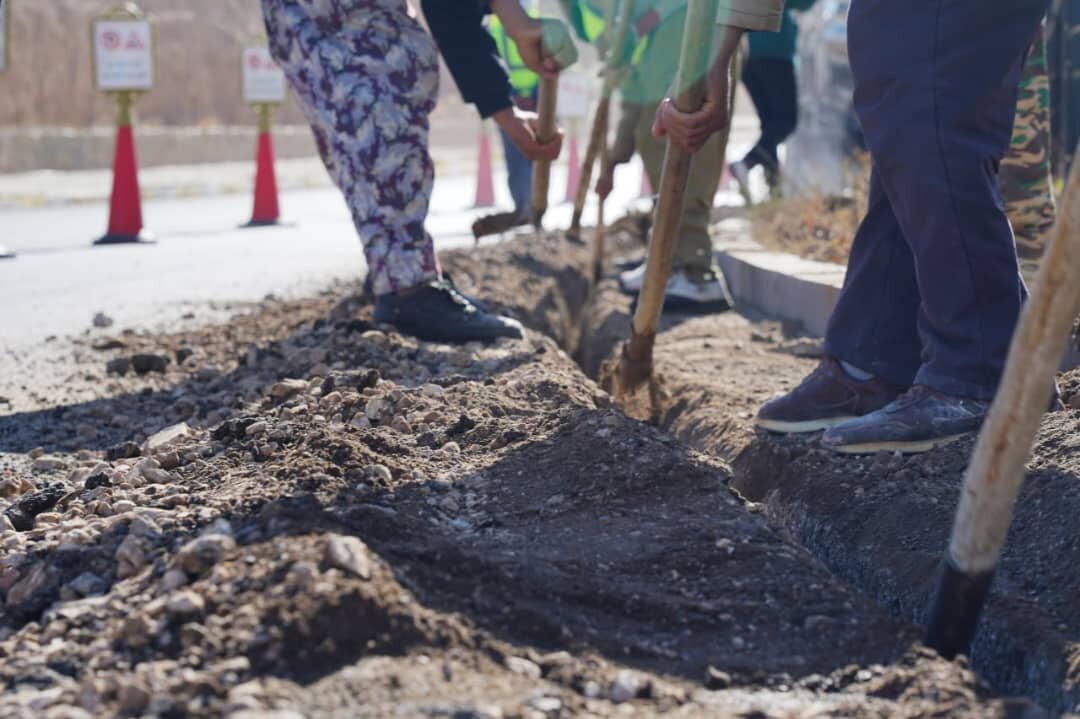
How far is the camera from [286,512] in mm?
2299

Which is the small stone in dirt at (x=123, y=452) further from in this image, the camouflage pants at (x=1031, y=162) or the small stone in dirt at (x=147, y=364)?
the camouflage pants at (x=1031, y=162)

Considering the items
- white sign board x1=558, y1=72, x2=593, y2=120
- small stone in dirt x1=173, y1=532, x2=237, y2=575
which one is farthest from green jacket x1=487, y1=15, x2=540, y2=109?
white sign board x1=558, y1=72, x2=593, y2=120

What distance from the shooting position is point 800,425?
11.9 ft

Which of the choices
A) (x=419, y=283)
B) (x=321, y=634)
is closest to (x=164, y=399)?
(x=419, y=283)

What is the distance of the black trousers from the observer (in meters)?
7.25

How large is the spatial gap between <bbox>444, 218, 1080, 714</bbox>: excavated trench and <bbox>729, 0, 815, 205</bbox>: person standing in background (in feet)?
7.37

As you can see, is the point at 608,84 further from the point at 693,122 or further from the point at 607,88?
the point at 693,122

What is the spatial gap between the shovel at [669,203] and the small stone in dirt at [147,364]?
1445 mm

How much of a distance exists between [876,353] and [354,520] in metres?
1.61

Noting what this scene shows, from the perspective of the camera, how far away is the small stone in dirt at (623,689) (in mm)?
1916

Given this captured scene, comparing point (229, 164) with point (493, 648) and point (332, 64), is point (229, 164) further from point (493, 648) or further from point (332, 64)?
point (493, 648)

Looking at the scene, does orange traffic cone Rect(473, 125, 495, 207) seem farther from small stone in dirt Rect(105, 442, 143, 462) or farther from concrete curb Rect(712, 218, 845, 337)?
small stone in dirt Rect(105, 442, 143, 462)

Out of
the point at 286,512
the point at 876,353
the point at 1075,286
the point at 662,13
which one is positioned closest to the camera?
the point at 1075,286

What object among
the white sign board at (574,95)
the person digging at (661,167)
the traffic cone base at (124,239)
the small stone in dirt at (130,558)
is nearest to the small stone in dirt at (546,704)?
the small stone in dirt at (130,558)
